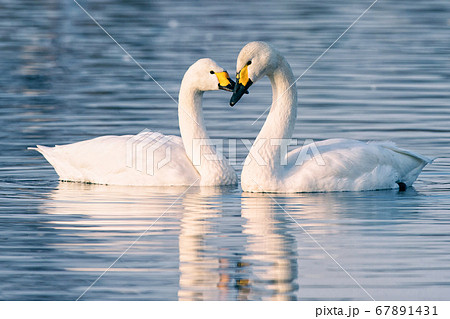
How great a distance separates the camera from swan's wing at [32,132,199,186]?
47.2ft

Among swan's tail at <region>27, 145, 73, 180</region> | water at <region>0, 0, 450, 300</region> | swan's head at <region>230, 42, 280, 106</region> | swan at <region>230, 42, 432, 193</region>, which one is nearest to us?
water at <region>0, 0, 450, 300</region>

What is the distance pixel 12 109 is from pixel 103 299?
11.6 meters

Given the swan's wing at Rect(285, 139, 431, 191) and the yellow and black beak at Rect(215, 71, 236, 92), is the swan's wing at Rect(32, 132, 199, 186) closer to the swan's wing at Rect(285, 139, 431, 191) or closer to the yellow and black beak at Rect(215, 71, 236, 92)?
the yellow and black beak at Rect(215, 71, 236, 92)

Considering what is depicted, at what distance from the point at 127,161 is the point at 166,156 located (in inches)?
19.8

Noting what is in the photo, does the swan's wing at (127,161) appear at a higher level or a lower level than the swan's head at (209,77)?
lower

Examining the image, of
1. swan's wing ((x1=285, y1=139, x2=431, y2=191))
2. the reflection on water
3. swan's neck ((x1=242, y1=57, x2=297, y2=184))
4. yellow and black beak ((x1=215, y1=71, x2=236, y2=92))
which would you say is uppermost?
yellow and black beak ((x1=215, y1=71, x2=236, y2=92))

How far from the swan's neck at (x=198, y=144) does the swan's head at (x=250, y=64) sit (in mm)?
1069

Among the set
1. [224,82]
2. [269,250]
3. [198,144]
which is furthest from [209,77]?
[269,250]

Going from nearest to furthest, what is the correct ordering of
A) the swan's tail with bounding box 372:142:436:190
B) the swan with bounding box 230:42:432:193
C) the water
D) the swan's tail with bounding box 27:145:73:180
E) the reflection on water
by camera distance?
the reflection on water, the water, the swan with bounding box 230:42:432:193, the swan's tail with bounding box 372:142:436:190, the swan's tail with bounding box 27:145:73:180

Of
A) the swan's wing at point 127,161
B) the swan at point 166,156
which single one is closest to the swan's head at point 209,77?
the swan at point 166,156

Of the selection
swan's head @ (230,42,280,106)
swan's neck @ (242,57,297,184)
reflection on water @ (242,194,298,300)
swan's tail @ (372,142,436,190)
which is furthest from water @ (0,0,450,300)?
swan's head @ (230,42,280,106)

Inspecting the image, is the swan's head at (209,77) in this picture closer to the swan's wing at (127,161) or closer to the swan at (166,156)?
the swan at (166,156)

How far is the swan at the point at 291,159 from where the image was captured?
13.7 metres

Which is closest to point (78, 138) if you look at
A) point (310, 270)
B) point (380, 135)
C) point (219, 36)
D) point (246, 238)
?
point (380, 135)
